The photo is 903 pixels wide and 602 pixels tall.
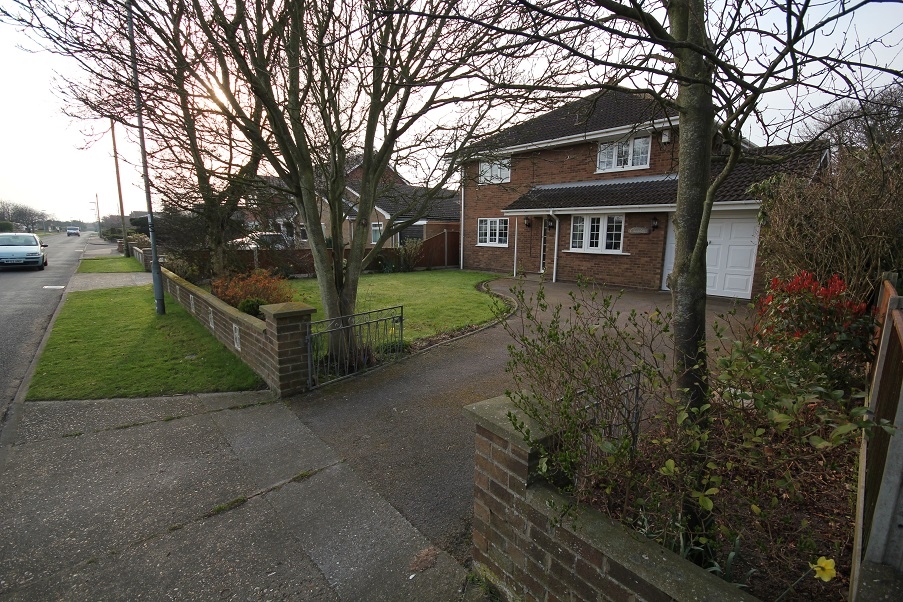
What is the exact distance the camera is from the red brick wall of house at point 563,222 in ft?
45.7

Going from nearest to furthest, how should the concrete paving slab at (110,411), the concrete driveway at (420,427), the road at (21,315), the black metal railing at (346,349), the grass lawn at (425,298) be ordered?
the concrete driveway at (420,427)
the concrete paving slab at (110,411)
the black metal railing at (346,349)
the road at (21,315)
the grass lawn at (425,298)

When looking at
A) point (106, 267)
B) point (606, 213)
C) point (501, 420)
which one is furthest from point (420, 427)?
point (106, 267)

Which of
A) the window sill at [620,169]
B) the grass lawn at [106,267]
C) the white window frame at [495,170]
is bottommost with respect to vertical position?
the grass lawn at [106,267]

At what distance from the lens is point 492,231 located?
19875mm

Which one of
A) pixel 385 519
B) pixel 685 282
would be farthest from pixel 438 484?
pixel 685 282

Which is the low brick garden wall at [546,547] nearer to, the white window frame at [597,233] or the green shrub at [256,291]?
the green shrub at [256,291]

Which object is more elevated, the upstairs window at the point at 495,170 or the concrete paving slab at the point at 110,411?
the upstairs window at the point at 495,170

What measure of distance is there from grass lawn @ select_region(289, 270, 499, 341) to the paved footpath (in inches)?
120

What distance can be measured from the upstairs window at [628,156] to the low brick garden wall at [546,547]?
14004 millimetres

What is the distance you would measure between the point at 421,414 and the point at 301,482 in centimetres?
161

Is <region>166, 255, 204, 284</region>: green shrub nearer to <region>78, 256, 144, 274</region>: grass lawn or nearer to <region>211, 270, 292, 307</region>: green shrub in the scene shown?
<region>211, 270, 292, 307</region>: green shrub

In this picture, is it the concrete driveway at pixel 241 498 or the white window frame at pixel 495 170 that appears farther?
the white window frame at pixel 495 170

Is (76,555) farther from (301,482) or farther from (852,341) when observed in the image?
(852,341)

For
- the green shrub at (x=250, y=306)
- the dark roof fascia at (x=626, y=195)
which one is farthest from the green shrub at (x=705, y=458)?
the dark roof fascia at (x=626, y=195)
